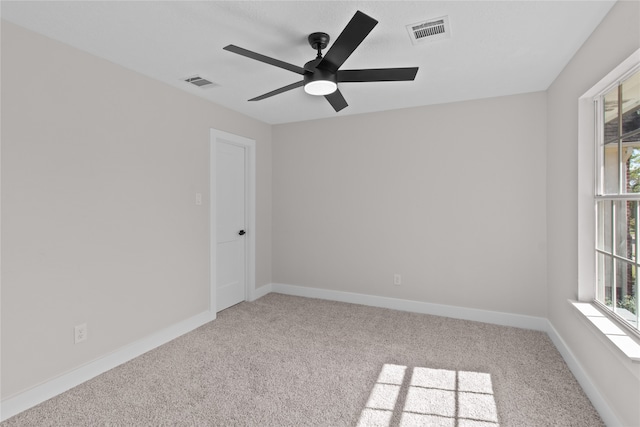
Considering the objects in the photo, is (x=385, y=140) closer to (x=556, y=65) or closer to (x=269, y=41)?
(x=556, y=65)

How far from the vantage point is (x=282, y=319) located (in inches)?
144

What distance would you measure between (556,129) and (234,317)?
3.73m

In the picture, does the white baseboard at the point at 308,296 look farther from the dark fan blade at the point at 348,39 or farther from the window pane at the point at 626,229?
the dark fan blade at the point at 348,39

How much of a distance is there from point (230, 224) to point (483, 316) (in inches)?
122

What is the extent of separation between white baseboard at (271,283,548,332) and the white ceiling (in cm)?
233

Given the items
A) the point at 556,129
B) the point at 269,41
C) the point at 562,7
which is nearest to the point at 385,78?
the point at 269,41

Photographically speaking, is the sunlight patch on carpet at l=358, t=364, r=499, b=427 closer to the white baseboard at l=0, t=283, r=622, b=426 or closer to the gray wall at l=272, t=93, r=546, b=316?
the white baseboard at l=0, t=283, r=622, b=426

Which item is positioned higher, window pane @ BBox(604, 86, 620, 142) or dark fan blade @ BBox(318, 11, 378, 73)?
dark fan blade @ BBox(318, 11, 378, 73)

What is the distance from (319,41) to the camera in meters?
2.16

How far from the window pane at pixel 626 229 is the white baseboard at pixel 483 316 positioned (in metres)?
0.89

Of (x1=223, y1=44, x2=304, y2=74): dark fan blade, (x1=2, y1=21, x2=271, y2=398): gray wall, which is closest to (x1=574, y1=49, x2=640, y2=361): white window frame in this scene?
(x1=223, y1=44, x2=304, y2=74): dark fan blade

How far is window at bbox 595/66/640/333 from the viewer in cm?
186

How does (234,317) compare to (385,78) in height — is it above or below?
below

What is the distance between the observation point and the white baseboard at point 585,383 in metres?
1.87
